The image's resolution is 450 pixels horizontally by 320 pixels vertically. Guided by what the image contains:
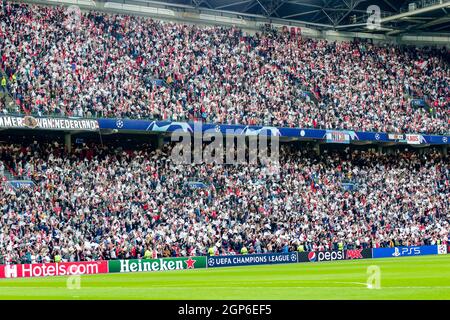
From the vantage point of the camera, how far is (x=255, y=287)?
25.9 metres

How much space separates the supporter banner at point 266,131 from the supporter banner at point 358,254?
10.0 meters

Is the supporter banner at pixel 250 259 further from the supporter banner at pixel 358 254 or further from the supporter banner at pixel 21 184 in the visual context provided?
the supporter banner at pixel 21 184

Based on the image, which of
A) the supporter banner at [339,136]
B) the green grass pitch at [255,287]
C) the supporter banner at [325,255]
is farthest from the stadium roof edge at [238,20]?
the green grass pitch at [255,287]

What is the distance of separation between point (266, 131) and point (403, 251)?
1254 centimetres

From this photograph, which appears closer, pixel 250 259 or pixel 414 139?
pixel 250 259

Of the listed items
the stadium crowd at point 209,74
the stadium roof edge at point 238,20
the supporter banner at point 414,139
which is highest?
the stadium roof edge at point 238,20

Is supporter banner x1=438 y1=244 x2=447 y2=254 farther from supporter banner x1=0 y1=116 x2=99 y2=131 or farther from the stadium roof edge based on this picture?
supporter banner x1=0 y1=116 x2=99 y2=131

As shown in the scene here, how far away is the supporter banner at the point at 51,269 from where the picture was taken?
36.6m

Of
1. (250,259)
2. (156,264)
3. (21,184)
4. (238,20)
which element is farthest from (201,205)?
(238,20)

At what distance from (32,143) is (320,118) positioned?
22.5 m

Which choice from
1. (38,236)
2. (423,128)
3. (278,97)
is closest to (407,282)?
(38,236)

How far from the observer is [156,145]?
53781 millimetres

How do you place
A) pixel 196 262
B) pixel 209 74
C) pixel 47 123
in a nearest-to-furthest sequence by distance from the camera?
pixel 196 262
pixel 47 123
pixel 209 74

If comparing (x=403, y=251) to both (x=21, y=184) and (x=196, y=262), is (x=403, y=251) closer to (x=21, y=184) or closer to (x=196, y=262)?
(x=196, y=262)
